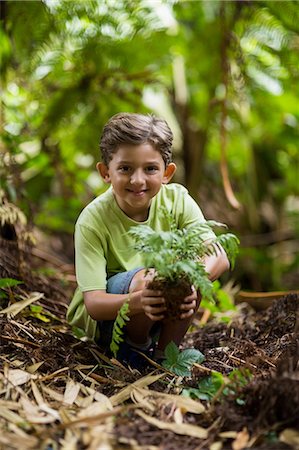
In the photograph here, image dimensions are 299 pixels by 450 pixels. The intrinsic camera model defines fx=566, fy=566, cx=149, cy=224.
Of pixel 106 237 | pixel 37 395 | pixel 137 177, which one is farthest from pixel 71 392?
pixel 137 177

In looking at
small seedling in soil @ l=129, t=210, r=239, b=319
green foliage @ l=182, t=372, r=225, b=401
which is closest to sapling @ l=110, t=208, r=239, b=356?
small seedling in soil @ l=129, t=210, r=239, b=319

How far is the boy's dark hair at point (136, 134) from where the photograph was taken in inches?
89.0

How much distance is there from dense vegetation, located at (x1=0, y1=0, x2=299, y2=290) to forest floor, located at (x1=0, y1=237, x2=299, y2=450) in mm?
1053

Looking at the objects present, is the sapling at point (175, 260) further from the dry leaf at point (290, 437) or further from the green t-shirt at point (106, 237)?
the dry leaf at point (290, 437)

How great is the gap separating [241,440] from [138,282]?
2.46ft

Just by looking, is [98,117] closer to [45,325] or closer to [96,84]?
[96,84]

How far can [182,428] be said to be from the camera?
1706mm

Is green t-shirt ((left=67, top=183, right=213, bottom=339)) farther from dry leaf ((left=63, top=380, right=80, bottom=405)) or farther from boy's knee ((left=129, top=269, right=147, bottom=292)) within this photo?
dry leaf ((left=63, top=380, right=80, bottom=405))

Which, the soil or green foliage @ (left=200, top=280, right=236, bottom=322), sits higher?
the soil

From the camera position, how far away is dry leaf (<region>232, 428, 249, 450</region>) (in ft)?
5.24

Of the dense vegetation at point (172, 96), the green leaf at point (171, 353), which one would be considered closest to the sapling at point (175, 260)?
the green leaf at point (171, 353)

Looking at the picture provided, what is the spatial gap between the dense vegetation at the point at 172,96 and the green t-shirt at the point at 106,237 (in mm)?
904

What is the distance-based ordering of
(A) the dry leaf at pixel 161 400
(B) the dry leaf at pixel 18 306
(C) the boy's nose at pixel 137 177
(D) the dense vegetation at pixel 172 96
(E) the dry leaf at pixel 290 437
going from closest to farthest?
(E) the dry leaf at pixel 290 437, (A) the dry leaf at pixel 161 400, (C) the boy's nose at pixel 137 177, (B) the dry leaf at pixel 18 306, (D) the dense vegetation at pixel 172 96

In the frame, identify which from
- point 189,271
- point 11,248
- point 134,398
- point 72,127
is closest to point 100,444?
point 134,398
